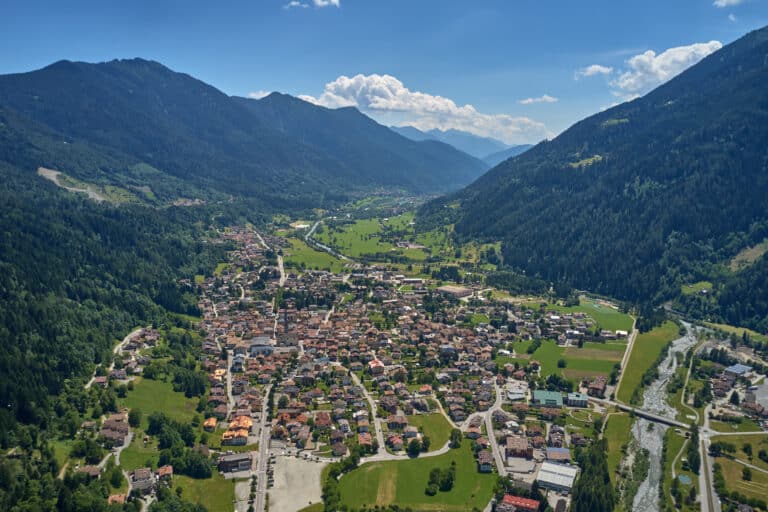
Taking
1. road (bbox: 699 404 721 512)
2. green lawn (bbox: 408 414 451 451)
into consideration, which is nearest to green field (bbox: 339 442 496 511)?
green lawn (bbox: 408 414 451 451)

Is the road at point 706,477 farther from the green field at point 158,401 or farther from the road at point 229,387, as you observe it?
the green field at point 158,401

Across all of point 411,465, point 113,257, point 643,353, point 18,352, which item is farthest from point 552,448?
point 113,257

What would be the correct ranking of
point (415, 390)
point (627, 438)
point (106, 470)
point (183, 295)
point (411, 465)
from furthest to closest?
point (183, 295) → point (415, 390) → point (627, 438) → point (411, 465) → point (106, 470)

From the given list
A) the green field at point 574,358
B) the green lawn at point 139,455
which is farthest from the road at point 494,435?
the green lawn at point 139,455

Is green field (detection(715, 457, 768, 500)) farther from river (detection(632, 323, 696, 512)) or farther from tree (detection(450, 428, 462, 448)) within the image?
tree (detection(450, 428, 462, 448))

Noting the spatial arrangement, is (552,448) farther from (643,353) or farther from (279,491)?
(643,353)

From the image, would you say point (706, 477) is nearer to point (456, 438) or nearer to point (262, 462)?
point (456, 438)

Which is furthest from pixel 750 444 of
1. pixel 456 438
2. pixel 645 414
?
pixel 456 438
